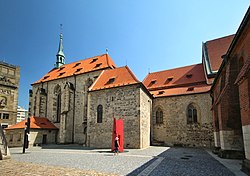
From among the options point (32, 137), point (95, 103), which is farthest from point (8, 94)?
point (95, 103)

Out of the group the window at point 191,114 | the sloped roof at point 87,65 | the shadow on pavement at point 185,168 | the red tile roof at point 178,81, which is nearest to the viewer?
the shadow on pavement at point 185,168

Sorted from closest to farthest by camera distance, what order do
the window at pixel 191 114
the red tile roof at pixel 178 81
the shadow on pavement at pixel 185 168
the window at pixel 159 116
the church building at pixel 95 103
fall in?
the shadow on pavement at pixel 185 168, the church building at pixel 95 103, the window at pixel 191 114, the red tile roof at pixel 178 81, the window at pixel 159 116

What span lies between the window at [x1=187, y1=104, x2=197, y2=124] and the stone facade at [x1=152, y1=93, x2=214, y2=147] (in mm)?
356

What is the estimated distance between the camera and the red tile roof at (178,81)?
900 inches

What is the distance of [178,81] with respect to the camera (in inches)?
1008

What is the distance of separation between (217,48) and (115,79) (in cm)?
1514

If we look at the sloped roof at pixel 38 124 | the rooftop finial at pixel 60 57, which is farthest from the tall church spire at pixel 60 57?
the sloped roof at pixel 38 124

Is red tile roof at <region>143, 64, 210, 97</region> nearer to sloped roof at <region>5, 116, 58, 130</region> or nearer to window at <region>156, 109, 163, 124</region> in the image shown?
window at <region>156, 109, 163, 124</region>

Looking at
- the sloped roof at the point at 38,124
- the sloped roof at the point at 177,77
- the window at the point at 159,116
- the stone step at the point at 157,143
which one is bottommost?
the stone step at the point at 157,143

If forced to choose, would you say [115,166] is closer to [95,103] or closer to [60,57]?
[95,103]

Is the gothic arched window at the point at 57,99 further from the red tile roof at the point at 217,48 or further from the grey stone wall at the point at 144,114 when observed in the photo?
the red tile roof at the point at 217,48

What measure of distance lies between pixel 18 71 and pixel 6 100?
774 centimetres

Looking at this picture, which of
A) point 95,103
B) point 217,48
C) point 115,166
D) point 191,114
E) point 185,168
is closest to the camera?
point 185,168

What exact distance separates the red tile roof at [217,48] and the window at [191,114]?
18.4ft
